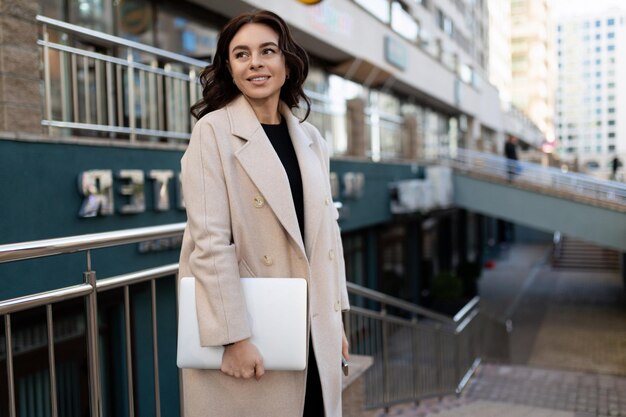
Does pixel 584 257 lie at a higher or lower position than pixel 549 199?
lower

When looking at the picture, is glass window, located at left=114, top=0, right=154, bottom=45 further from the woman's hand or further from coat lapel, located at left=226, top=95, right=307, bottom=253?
the woman's hand

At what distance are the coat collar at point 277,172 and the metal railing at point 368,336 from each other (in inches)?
33.0

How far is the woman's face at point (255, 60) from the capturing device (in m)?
2.04

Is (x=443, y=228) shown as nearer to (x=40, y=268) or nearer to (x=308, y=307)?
(x=40, y=268)

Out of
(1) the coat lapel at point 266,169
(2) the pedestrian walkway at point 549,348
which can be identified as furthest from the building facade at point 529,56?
(1) the coat lapel at point 266,169

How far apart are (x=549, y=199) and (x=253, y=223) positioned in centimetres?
1547

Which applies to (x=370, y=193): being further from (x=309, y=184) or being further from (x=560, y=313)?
(x=309, y=184)

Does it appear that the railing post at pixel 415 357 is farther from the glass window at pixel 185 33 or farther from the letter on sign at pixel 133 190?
the glass window at pixel 185 33

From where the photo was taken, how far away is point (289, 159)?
213 cm

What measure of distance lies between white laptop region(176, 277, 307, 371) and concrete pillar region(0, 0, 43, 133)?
11.1 ft

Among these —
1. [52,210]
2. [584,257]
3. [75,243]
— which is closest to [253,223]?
[75,243]

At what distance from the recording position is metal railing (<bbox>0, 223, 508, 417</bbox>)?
214 cm

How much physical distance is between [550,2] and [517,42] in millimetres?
17715

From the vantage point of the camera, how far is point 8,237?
14.2ft
